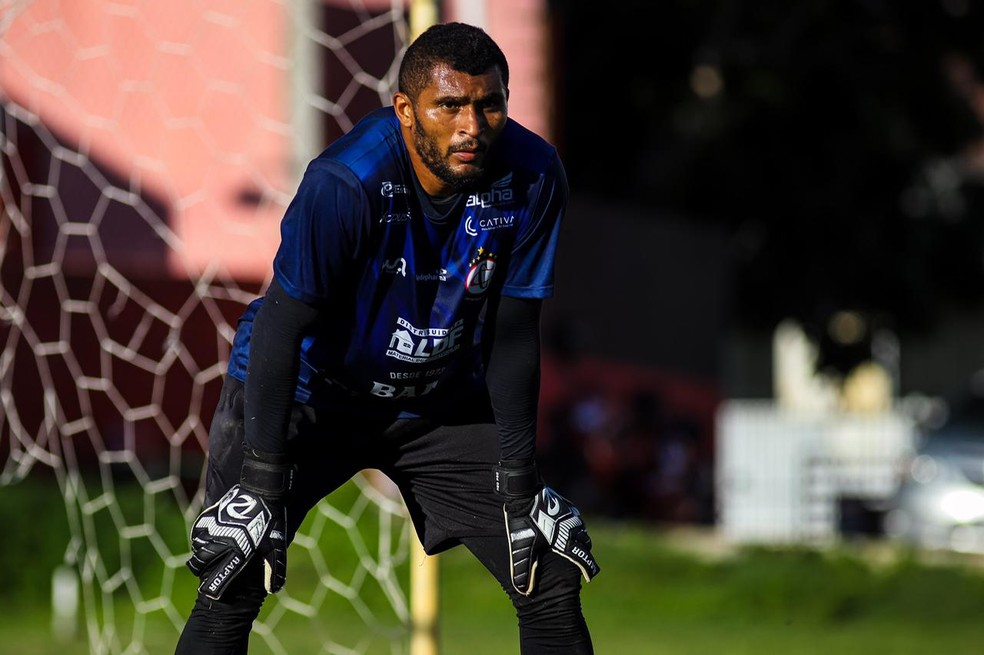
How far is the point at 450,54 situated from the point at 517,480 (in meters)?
1.22

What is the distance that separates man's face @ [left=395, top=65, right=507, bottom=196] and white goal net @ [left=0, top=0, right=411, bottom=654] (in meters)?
2.47

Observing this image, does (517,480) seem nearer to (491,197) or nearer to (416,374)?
(416,374)

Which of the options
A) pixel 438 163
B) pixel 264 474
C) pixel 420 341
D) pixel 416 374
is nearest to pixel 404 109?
pixel 438 163

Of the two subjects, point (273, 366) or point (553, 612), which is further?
point (553, 612)

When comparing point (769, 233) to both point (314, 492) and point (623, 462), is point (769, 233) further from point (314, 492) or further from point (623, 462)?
point (314, 492)

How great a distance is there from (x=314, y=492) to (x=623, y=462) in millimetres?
10759

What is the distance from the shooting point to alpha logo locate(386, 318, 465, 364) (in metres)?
4.35

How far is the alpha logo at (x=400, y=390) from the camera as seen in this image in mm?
4480

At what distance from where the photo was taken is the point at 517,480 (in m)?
4.58

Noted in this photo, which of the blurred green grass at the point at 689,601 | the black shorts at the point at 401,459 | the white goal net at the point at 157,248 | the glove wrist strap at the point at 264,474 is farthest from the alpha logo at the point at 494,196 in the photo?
the blurred green grass at the point at 689,601

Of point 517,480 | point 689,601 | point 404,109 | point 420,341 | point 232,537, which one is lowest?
point 689,601

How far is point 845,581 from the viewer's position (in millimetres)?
10680

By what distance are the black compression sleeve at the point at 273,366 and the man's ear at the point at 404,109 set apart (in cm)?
53

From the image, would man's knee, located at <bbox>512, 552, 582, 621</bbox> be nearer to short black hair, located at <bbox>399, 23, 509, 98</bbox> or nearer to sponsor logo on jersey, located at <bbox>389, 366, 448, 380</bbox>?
sponsor logo on jersey, located at <bbox>389, 366, 448, 380</bbox>
